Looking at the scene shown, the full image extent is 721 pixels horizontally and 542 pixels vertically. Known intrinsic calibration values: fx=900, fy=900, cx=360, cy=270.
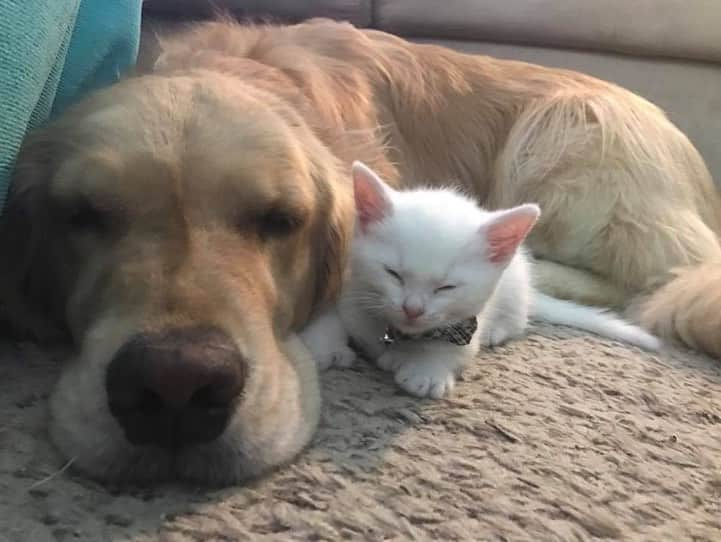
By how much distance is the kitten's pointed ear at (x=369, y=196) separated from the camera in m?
1.40

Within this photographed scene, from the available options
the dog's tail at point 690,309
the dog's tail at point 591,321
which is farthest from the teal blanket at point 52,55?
the dog's tail at point 690,309

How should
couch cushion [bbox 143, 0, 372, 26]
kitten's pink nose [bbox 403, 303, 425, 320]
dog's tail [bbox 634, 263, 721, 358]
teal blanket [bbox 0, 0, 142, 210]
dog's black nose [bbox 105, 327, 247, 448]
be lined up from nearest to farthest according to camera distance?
dog's black nose [bbox 105, 327, 247, 448] → teal blanket [bbox 0, 0, 142, 210] → kitten's pink nose [bbox 403, 303, 425, 320] → dog's tail [bbox 634, 263, 721, 358] → couch cushion [bbox 143, 0, 372, 26]

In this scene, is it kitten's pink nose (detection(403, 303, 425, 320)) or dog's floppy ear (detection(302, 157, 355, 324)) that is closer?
kitten's pink nose (detection(403, 303, 425, 320))

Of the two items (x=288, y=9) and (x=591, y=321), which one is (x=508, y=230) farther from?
(x=288, y=9)

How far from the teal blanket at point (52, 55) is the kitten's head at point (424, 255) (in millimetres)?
491

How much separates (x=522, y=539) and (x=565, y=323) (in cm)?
86

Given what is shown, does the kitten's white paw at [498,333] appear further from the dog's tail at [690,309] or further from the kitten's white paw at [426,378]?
the dog's tail at [690,309]

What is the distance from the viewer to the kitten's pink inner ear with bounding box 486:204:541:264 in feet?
4.55

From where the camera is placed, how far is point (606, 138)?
2.19m

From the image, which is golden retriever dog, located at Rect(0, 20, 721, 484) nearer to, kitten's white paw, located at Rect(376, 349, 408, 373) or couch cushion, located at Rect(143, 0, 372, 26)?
kitten's white paw, located at Rect(376, 349, 408, 373)

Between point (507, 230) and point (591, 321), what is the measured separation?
0.50 m

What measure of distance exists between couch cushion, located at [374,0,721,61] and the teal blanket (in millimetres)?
1583

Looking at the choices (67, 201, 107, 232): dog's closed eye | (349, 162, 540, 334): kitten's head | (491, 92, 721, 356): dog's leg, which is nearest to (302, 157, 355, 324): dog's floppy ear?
(349, 162, 540, 334): kitten's head

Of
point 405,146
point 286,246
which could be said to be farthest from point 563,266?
point 286,246
